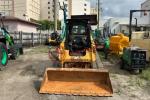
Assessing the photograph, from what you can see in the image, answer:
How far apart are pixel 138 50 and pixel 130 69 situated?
79 centimetres

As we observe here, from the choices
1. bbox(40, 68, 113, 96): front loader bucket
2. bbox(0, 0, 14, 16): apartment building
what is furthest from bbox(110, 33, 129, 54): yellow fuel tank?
bbox(0, 0, 14, 16): apartment building

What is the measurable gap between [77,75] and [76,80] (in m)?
0.15

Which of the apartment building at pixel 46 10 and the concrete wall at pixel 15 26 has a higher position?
the apartment building at pixel 46 10

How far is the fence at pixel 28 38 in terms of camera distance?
75.2 feet

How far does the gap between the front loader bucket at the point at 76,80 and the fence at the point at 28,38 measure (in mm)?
12940

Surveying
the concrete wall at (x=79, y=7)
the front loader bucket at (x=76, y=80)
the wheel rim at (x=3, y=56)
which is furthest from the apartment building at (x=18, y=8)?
the front loader bucket at (x=76, y=80)

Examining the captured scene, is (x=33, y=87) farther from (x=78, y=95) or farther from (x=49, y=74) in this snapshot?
(x=78, y=95)

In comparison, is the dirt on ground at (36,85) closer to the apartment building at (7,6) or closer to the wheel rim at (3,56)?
the wheel rim at (3,56)

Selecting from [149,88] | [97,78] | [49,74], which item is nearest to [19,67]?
[49,74]

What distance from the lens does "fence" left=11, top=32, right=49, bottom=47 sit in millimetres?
22916

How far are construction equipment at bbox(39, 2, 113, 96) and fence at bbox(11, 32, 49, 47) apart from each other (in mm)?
10697

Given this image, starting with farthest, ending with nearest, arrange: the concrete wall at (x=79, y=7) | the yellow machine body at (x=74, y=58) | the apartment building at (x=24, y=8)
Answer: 1. the concrete wall at (x=79, y=7)
2. the apartment building at (x=24, y=8)
3. the yellow machine body at (x=74, y=58)

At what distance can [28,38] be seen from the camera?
25.3m

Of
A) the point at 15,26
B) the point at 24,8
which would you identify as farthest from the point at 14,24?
the point at 24,8
